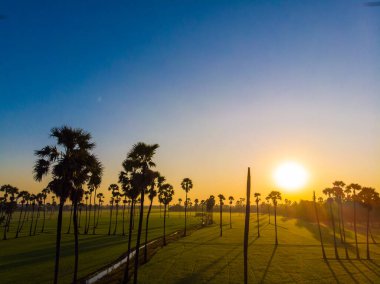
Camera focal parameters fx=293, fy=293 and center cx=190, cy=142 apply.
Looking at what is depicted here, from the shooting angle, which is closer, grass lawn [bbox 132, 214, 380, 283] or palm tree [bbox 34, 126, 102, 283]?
palm tree [bbox 34, 126, 102, 283]

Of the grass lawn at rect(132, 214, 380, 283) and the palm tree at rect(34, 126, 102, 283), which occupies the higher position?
the palm tree at rect(34, 126, 102, 283)

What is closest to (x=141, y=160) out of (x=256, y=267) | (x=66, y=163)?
(x=66, y=163)

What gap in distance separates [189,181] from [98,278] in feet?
206

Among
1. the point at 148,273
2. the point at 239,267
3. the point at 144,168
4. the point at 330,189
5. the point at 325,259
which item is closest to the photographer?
the point at 144,168

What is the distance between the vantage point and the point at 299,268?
55.4m

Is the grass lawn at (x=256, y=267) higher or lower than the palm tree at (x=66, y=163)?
lower

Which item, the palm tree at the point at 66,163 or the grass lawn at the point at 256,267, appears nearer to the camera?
the palm tree at the point at 66,163

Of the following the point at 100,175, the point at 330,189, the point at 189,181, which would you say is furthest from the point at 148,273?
the point at 330,189

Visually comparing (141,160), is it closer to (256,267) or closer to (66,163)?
(66,163)

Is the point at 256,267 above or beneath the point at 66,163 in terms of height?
beneath

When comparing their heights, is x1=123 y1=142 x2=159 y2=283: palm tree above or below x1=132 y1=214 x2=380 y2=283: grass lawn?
above

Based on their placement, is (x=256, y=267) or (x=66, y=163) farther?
(x=256, y=267)

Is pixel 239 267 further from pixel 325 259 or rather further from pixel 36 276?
pixel 36 276

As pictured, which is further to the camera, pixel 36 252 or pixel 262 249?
pixel 262 249
